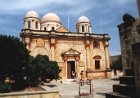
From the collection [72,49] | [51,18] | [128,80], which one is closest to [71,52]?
[72,49]

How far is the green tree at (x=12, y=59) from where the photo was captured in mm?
19188

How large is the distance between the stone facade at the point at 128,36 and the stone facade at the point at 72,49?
2023 cm

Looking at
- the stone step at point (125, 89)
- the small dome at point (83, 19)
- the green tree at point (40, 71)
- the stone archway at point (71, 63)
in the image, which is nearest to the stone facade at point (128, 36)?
the stone step at point (125, 89)

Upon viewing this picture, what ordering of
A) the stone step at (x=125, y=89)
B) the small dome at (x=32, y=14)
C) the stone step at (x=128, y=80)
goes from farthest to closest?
1. the small dome at (x=32, y=14)
2. the stone step at (x=128, y=80)
3. the stone step at (x=125, y=89)

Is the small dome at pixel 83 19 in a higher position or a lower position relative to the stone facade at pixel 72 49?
higher

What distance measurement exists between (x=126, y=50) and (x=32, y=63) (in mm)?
14149

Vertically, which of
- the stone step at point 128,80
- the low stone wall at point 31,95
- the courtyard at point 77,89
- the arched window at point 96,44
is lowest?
the courtyard at point 77,89

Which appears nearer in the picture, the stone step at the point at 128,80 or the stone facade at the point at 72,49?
the stone step at the point at 128,80

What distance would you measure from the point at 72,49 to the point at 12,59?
11850mm

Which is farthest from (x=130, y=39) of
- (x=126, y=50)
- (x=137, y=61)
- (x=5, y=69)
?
(x=5, y=69)

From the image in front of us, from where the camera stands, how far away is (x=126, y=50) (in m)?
8.80

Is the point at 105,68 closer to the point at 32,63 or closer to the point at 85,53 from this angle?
the point at 85,53

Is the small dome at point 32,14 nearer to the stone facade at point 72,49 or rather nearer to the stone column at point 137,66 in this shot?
the stone facade at point 72,49

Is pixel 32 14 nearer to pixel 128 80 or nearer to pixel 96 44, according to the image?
pixel 96 44
